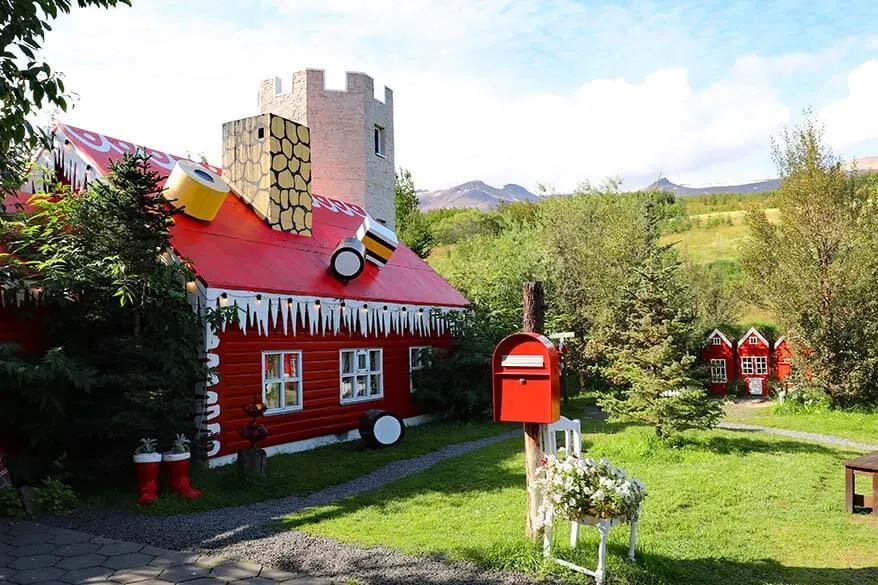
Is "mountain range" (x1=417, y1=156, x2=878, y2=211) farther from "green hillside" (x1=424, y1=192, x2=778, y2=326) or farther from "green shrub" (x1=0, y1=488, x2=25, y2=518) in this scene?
"green shrub" (x1=0, y1=488, x2=25, y2=518)

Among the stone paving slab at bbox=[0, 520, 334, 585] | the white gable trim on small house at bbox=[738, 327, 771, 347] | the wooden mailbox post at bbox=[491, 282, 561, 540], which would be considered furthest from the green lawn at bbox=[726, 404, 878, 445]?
the stone paving slab at bbox=[0, 520, 334, 585]

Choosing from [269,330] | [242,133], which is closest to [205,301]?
[269,330]

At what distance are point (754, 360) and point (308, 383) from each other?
17165 mm

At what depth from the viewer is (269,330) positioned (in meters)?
11.9

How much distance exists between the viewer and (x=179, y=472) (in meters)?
8.73

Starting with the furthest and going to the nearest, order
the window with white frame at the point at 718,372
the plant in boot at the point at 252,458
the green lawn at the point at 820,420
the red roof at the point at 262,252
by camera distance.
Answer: the window with white frame at the point at 718,372, the green lawn at the point at 820,420, the red roof at the point at 262,252, the plant in boot at the point at 252,458

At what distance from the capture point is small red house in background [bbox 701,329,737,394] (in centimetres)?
2394

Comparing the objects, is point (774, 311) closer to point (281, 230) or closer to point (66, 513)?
point (281, 230)

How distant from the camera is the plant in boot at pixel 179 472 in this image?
866 cm

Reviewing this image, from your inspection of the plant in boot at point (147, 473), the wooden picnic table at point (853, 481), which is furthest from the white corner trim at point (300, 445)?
the wooden picnic table at point (853, 481)

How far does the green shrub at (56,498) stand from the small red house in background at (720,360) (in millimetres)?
21013

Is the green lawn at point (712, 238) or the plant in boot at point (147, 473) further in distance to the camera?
the green lawn at point (712, 238)

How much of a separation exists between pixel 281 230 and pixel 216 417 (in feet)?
15.8

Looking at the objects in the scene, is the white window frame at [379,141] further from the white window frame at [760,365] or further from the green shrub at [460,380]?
the white window frame at [760,365]
